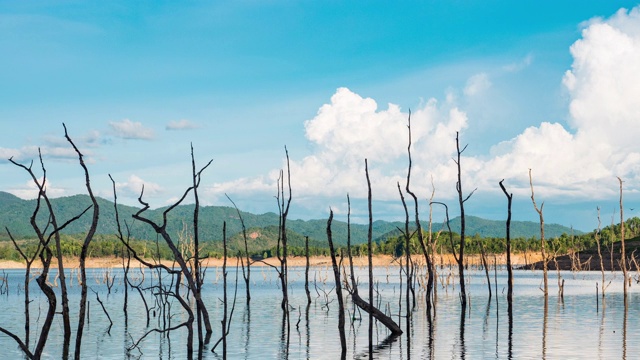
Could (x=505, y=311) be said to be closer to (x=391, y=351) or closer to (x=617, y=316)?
(x=617, y=316)

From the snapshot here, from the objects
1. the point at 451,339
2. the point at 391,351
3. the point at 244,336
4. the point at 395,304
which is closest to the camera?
the point at 391,351

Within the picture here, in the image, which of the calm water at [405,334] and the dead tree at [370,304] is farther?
the calm water at [405,334]

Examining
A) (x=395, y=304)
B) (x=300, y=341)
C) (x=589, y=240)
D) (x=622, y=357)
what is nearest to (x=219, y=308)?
(x=395, y=304)

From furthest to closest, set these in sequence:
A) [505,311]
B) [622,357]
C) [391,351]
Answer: [505,311]
[391,351]
[622,357]

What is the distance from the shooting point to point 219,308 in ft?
188

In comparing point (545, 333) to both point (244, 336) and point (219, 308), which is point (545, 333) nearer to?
point (244, 336)

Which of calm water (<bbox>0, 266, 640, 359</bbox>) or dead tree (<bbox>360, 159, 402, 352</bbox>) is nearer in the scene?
dead tree (<bbox>360, 159, 402, 352</bbox>)

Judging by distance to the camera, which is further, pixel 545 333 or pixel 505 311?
pixel 505 311

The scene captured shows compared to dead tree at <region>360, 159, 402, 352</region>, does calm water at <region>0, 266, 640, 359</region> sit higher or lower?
lower

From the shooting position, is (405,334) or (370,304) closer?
(370,304)

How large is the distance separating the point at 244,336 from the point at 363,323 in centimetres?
773

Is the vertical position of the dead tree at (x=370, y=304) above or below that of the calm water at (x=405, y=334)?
above

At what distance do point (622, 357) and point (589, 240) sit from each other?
142048 millimetres

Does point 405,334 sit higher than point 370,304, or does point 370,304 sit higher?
point 370,304
